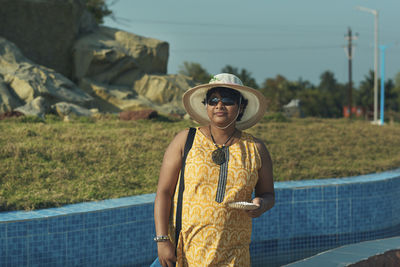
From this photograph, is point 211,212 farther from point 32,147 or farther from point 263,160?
point 32,147

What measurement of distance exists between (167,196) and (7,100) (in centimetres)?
1174

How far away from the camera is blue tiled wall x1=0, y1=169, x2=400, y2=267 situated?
16.4 ft

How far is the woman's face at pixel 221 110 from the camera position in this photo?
2635 mm

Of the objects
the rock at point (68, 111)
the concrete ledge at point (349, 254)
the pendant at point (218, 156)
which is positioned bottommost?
the concrete ledge at point (349, 254)

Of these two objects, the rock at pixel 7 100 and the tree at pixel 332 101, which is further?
the tree at pixel 332 101

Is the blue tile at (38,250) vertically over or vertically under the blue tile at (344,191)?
under

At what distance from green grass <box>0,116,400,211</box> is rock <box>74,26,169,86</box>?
20.4ft

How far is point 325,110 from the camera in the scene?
177ft

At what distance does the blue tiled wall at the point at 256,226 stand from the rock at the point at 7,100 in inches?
317

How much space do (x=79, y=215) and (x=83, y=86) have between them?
13.2m

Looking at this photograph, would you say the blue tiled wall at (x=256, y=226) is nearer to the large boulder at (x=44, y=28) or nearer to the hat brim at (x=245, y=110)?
the hat brim at (x=245, y=110)

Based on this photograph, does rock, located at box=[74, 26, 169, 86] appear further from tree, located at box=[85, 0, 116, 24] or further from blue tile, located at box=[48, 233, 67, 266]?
blue tile, located at box=[48, 233, 67, 266]

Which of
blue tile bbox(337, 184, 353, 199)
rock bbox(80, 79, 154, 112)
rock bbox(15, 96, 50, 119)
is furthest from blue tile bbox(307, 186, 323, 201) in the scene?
rock bbox(80, 79, 154, 112)

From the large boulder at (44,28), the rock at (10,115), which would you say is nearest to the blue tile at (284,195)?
the rock at (10,115)
